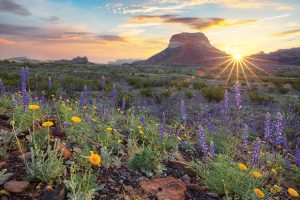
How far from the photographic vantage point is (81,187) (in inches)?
120

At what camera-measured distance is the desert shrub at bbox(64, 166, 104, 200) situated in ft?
8.97

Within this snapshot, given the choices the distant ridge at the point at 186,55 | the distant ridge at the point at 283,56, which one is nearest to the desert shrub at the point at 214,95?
the distant ridge at the point at 283,56

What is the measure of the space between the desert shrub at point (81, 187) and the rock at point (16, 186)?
40 cm

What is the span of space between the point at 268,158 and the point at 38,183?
4.37m

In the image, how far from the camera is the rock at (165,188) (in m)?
3.46

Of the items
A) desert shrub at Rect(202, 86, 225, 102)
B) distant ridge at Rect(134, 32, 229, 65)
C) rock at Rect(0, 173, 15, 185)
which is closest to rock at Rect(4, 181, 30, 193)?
rock at Rect(0, 173, 15, 185)

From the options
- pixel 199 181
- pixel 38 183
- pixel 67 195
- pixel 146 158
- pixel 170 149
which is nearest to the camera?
pixel 67 195

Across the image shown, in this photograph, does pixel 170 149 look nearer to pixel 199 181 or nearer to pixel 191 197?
pixel 199 181

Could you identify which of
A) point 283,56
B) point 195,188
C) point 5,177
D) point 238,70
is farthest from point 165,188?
point 283,56

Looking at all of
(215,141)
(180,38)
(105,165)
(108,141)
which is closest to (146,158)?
(105,165)

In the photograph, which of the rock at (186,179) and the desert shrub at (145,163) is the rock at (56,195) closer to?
the desert shrub at (145,163)

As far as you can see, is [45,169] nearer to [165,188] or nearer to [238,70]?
[165,188]

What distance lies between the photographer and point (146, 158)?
4.03m

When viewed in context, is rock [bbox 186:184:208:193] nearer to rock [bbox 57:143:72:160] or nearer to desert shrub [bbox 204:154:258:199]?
desert shrub [bbox 204:154:258:199]
